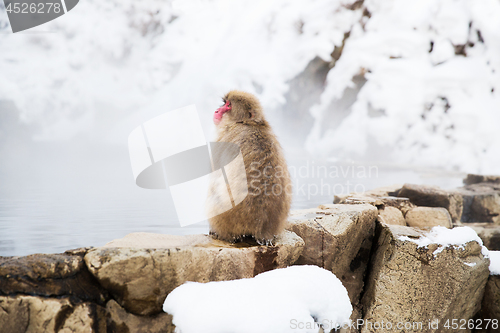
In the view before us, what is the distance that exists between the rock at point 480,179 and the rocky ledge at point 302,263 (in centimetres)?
179

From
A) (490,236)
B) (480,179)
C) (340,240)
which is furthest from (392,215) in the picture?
(480,179)

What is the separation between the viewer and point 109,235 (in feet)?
7.96

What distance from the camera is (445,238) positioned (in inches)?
85.4

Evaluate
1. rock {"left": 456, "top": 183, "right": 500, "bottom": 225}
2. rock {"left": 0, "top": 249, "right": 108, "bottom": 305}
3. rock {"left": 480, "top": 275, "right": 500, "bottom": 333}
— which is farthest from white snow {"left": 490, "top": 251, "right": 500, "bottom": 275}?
rock {"left": 0, "top": 249, "right": 108, "bottom": 305}

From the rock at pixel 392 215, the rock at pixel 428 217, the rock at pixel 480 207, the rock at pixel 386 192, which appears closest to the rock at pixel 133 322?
the rock at pixel 392 215

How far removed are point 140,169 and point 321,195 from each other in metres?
3.22

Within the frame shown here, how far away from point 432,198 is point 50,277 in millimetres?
3794

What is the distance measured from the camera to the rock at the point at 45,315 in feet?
3.51

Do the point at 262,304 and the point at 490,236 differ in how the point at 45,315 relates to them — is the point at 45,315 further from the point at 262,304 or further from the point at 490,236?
the point at 490,236

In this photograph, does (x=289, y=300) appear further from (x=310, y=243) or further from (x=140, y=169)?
(x=140, y=169)

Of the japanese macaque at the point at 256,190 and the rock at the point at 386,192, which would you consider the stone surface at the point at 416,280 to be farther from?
the rock at the point at 386,192

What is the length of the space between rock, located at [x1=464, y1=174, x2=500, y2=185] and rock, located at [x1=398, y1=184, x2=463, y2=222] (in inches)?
81.7

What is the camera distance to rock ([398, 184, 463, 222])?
357 centimetres

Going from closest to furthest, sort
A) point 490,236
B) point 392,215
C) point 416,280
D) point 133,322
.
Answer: point 133,322 < point 416,280 < point 392,215 < point 490,236
